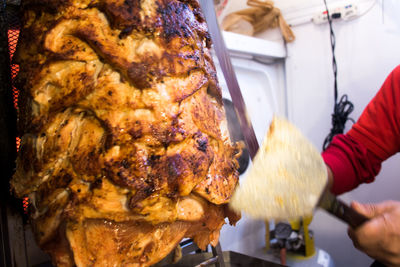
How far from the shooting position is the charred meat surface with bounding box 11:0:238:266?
596 millimetres

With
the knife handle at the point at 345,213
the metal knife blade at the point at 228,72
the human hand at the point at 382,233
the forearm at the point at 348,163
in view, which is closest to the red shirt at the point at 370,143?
the forearm at the point at 348,163

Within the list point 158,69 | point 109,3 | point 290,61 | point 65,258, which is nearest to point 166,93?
point 158,69

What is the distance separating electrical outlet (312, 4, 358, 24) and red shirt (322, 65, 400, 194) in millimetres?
900

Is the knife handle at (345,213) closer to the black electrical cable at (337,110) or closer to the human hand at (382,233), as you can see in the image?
the human hand at (382,233)

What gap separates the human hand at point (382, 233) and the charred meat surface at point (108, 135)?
0.64 meters

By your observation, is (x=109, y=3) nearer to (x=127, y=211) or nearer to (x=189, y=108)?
(x=189, y=108)

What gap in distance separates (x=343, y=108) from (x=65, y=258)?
229 centimetres

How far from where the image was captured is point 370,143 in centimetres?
166

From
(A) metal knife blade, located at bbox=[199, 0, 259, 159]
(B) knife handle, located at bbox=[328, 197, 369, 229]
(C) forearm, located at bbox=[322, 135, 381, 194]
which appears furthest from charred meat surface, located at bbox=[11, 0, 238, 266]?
(C) forearm, located at bbox=[322, 135, 381, 194]

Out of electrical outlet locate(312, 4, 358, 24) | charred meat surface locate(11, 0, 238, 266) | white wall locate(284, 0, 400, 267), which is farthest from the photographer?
electrical outlet locate(312, 4, 358, 24)

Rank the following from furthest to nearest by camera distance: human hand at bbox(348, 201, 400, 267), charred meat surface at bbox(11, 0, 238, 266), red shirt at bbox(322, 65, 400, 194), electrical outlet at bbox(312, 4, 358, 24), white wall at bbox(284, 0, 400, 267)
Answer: electrical outlet at bbox(312, 4, 358, 24) < white wall at bbox(284, 0, 400, 267) < red shirt at bbox(322, 65, 400, 194) < human hand at bbox(348, 201, 400, 267) < charred meat surface at bbox(11, 0, 238, 266)

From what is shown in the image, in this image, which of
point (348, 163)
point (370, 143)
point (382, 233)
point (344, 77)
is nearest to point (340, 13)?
point (344, 77)

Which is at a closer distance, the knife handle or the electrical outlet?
the knife handle

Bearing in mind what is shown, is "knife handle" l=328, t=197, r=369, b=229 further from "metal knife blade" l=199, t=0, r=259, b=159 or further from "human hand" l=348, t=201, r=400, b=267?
"metal knife blade" l=199, t=0, r=259, b=159
